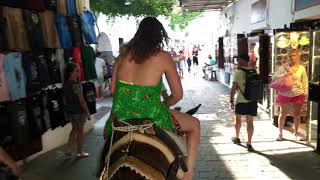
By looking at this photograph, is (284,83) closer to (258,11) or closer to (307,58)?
(307,58)

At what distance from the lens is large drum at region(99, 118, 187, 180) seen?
2.85 m

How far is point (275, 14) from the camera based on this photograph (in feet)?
34.6

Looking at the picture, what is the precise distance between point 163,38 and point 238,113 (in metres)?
4.41

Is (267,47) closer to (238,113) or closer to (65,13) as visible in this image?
(238,113)

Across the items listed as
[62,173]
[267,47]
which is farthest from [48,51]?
[267,47]

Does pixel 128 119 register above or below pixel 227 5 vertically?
below

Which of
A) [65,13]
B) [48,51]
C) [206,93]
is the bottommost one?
[206,93]

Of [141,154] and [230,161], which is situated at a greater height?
[141,154]

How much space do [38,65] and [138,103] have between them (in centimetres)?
378

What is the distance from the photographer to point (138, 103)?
3.02 metres

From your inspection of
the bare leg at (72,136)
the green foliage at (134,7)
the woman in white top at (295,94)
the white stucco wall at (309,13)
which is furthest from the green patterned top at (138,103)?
the green foliage at (134,7)

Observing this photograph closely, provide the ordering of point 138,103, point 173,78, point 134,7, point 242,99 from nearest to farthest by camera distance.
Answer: point 138,103, point 173,78, point 242,99, point 134,7

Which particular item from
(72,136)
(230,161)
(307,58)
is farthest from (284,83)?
(72,136)

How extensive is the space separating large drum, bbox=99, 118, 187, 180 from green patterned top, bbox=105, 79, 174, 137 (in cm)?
5
